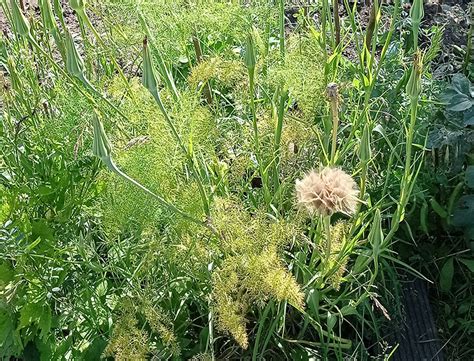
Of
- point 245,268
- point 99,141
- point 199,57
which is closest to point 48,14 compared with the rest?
point 199,57

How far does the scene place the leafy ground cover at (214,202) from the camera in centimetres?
124

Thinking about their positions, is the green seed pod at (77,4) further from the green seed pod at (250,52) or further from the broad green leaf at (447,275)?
the broad green leaf at (447,275)

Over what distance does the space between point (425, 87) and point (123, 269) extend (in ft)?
2.85

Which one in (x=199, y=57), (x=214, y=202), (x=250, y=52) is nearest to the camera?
(x=250, y=52)

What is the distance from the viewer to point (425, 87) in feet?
5.65

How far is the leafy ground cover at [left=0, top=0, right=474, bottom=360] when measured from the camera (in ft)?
4.06

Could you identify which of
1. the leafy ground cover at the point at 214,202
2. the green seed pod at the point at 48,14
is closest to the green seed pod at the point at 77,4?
the leafy ground cover at the point at 214,202

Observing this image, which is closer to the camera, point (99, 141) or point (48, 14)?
point (99, 141)

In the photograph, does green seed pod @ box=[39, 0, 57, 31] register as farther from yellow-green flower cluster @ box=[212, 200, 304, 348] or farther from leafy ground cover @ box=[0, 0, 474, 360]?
yellow-green flower cluster @ box=[212, 200, 304, 348]

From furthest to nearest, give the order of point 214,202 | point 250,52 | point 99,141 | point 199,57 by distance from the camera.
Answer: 1. point 199,57
2. point 214,202
3. point 250,52
4. point 99,141

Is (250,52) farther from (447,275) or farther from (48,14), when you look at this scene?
(447,275)

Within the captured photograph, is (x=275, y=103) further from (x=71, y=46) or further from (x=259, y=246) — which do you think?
(x=71, y=46)

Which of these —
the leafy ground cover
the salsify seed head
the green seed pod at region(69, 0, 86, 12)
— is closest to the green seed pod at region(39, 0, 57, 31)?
the leafy ground cover

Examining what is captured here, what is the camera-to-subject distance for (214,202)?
1.29 m
